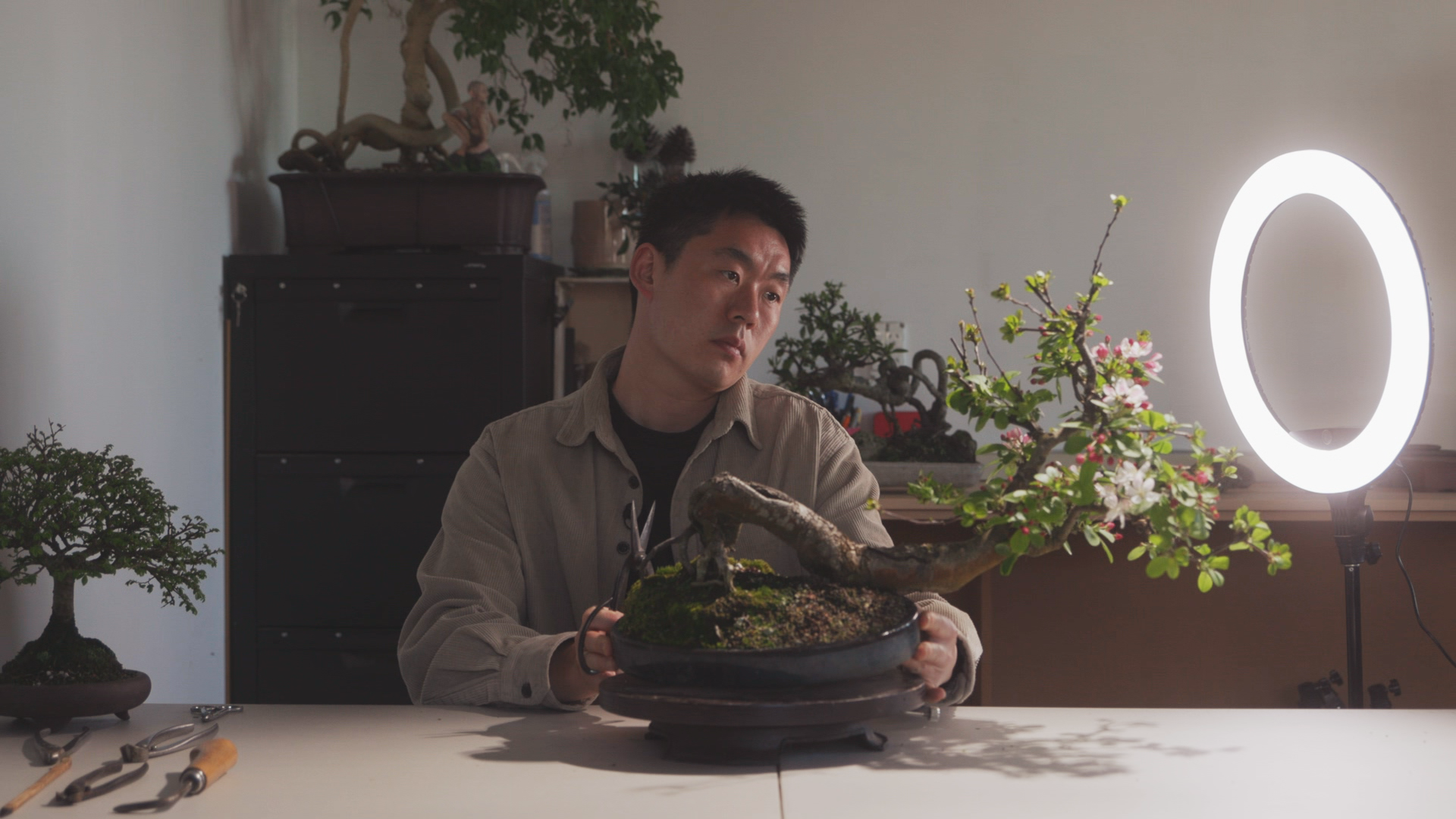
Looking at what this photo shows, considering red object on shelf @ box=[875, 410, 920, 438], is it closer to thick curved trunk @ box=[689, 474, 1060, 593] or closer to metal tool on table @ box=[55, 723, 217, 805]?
thick curved trunk @ box=[689, 474, 1060, 593]

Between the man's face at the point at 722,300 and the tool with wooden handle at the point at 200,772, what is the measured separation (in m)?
0.80

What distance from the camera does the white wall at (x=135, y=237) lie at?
175cm

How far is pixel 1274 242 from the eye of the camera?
291cm

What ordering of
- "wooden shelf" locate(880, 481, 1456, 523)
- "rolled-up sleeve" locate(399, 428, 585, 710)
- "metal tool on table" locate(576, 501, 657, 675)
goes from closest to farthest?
"metal tool on table" locate(576, 501, 657, 675) → "rolled-up sleeve" locate(399, 428, 585, 710) → "wooden shelf" locate(880, 481, 1456, 523)

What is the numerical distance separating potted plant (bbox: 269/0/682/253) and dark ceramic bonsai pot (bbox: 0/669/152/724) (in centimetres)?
169

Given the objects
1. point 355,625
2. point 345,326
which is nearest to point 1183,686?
point 355,625

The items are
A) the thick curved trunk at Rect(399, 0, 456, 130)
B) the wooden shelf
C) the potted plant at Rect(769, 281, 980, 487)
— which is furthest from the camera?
the thick curved trunk at Rect(399, 0, 456, 130)

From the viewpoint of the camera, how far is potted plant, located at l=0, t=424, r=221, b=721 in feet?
3.83

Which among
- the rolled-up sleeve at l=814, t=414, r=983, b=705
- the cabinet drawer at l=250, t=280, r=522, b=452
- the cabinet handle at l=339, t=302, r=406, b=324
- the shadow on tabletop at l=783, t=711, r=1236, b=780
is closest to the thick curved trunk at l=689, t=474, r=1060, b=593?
the shadow on tabletop at l=783, t=711, r=1236, b=780

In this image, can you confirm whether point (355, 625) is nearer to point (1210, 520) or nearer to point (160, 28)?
point (160, 28)

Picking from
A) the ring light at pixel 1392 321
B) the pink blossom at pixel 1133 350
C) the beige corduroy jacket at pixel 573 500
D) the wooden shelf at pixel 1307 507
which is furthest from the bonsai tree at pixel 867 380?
the pink blossom at pixel 1133 350

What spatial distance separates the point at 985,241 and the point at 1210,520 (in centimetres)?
212

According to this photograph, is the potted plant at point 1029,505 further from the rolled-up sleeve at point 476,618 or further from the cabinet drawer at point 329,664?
the cabinet drawer at point 329,664

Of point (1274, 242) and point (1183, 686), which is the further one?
point (1274, 242)
